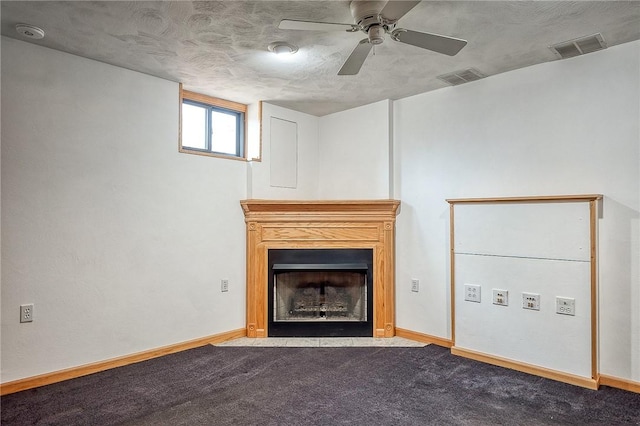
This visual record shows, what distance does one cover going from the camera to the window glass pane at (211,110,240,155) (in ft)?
13.6

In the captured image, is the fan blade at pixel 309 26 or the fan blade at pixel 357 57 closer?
Answer: the fan blade at pixel 309 26

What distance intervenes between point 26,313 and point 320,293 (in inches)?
100

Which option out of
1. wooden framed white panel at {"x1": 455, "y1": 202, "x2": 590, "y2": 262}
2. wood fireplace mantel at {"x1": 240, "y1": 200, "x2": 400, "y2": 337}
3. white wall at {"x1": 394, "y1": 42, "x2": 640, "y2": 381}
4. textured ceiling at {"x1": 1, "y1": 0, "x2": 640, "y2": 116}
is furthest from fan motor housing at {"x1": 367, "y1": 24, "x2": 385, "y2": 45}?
wood fireplace mantel at {"x1": 240, "y1": 200, "x2": 400, "y2": 337}

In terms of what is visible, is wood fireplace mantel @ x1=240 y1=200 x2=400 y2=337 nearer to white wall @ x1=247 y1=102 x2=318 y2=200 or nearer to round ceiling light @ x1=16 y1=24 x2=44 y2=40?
white wall @ x1=247 y1=102 x2=318 y2=200

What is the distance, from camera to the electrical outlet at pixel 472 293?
344 centimetres

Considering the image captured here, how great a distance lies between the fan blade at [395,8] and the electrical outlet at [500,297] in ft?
7.75

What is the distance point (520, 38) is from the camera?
2.73 metres

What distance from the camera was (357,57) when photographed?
250 centimetres

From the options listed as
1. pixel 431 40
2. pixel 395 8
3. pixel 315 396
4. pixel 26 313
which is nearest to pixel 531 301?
pixel 315 396

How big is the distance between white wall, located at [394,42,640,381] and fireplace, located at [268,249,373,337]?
1.37 ft

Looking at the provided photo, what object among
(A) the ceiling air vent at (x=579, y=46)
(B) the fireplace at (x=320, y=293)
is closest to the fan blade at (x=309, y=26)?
(A) the ceiling air vent at (x=579, y=46)

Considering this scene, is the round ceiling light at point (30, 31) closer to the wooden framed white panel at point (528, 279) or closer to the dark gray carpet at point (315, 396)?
the dark gray carpet at point (315, 396)

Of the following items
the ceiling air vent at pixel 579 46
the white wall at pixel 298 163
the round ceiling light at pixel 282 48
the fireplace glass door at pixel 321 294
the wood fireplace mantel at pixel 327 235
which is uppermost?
the ceiling air vent at pixel 579 46

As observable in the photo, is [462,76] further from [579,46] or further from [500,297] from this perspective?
[500,297]
